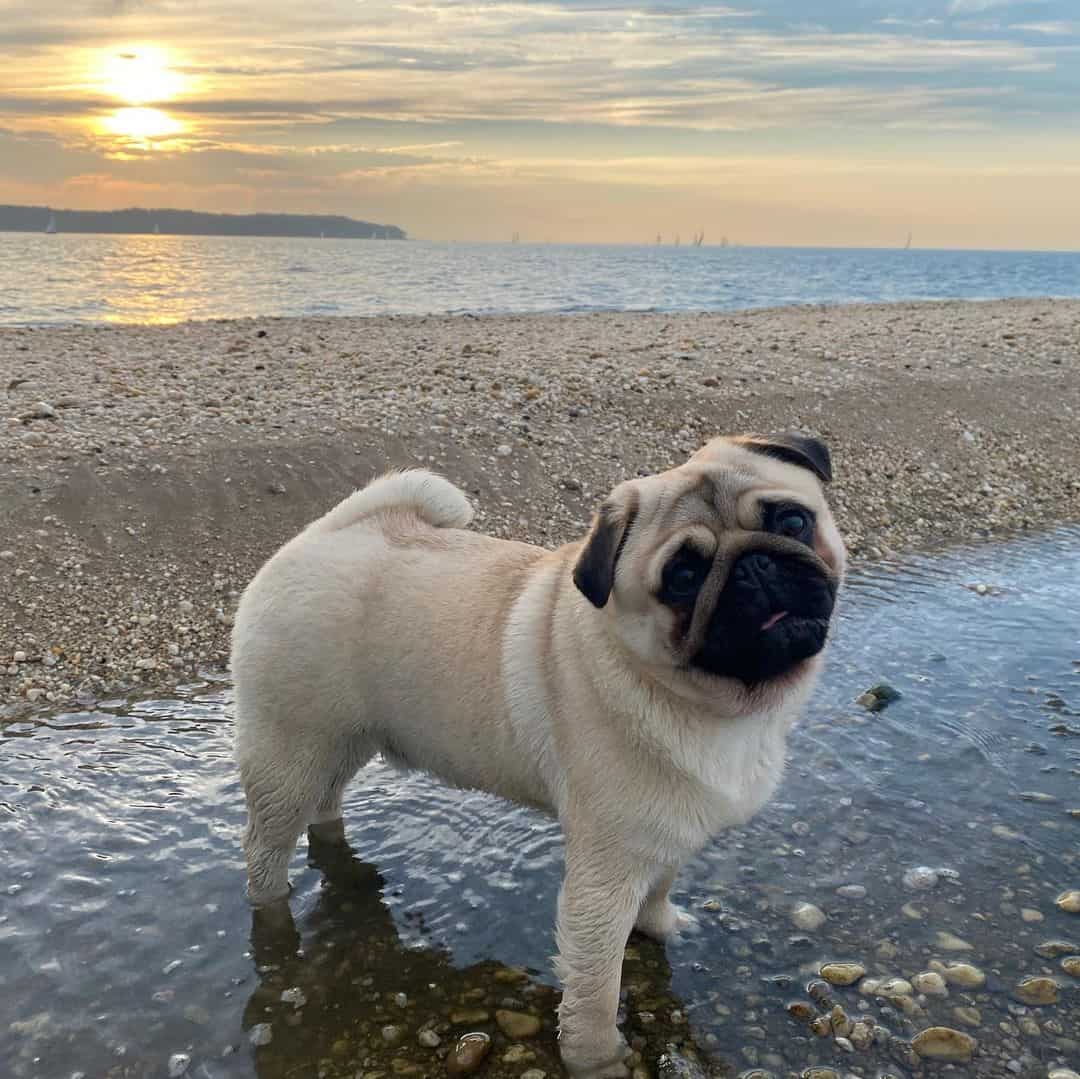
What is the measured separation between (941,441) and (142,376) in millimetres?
9867

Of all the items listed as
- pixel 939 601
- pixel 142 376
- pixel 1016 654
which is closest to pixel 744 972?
pixel 1016 654

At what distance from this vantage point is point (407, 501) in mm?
5121

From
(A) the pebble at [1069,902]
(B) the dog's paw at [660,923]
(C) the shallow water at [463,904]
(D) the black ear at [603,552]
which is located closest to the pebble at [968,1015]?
(C) the shallow water at [463,904]

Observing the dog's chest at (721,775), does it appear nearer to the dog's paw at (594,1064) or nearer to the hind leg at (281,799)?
the dog's paw at (594,1064)

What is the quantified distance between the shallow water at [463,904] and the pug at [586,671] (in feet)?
1.35

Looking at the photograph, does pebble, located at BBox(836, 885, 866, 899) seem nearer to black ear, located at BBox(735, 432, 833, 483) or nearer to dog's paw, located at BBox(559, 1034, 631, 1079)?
dog's paw, located at BBox(559, 1034, 631, 1079)

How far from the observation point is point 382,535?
4.86 metres

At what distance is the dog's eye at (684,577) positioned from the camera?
3693mm

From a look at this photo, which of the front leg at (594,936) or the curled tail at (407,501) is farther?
the curled tail at (407,501)

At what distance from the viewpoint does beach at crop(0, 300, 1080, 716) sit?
7.86m

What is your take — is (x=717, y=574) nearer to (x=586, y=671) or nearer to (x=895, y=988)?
(x=586, y=671)

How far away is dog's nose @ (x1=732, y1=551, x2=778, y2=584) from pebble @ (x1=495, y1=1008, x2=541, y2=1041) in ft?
6.99

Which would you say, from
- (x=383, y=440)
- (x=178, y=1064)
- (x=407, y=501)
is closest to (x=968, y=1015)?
(x=178, y=1064)

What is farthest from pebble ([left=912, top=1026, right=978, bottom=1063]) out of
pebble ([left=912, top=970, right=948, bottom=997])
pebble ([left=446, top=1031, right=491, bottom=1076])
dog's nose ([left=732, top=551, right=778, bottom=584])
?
dog's nose ([left=732, top=551, right=778, bottom=584])
